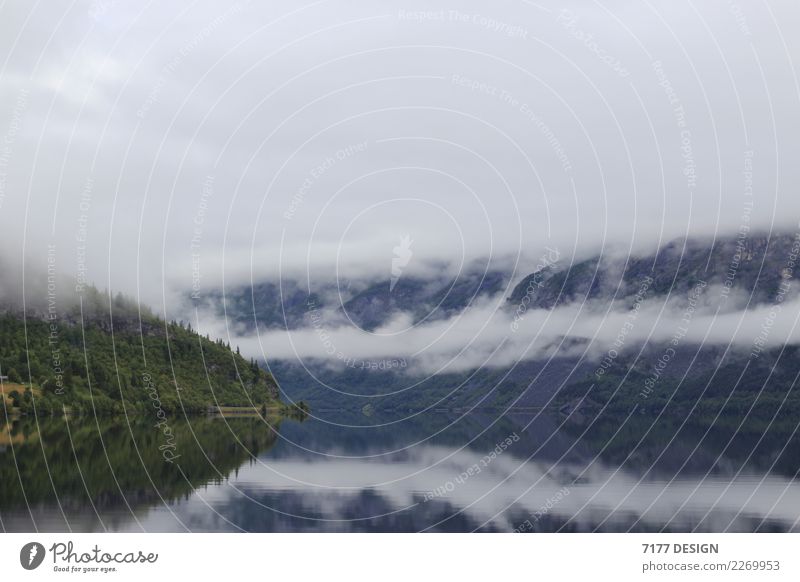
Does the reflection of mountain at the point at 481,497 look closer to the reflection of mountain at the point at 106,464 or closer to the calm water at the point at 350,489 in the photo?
the calm water at the point at 350,489

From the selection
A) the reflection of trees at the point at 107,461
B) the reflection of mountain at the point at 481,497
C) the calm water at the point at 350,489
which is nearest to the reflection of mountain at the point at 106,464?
the reflection of trees at the point at 107,461

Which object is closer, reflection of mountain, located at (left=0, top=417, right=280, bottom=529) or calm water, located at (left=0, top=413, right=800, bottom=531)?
calm water, located at (left=0, top=413, right=800, bottom=531)

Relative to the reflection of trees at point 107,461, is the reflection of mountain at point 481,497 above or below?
below

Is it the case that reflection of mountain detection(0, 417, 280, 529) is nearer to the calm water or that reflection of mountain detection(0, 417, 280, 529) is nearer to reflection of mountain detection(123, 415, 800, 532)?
the calm water

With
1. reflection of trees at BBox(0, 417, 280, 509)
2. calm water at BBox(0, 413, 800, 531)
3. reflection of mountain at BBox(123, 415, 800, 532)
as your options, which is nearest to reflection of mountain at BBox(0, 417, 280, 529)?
reflection of trees at BBox(0, 417, 280, 509)
